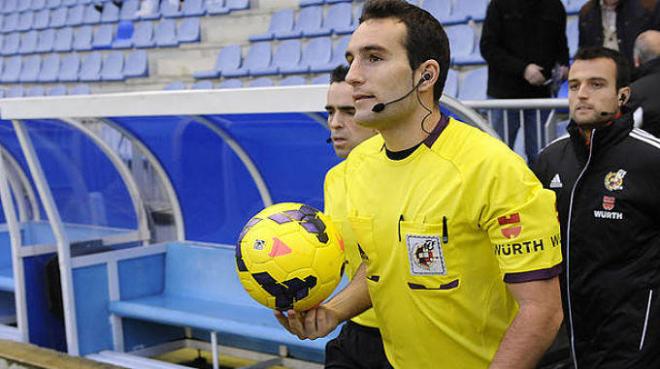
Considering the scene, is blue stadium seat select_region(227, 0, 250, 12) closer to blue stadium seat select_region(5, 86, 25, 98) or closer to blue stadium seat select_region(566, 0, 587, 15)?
blue stadium seat select_region(5, 86, 25, 98)

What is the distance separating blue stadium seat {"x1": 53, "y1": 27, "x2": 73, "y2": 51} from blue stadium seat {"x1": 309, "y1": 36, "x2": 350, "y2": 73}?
6274 mm

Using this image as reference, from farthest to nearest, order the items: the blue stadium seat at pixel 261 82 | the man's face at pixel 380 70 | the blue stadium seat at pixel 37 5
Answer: the blue stadium seat at pixel 37 5 < the blue stadium seat at pixel 261 82 < the man's face at pixel 380 70

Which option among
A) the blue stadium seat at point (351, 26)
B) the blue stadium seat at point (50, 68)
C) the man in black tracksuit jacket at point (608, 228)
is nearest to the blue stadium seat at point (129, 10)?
the blue stadium seat at point (50, 68)

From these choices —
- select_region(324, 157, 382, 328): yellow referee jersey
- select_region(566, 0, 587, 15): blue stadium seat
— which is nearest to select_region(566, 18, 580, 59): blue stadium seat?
select_region(566, 0, 587, 15): blue stadium seat

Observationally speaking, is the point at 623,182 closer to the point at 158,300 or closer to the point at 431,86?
the point at 431,86

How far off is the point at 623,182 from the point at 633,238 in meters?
0.22

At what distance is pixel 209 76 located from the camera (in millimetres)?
11586

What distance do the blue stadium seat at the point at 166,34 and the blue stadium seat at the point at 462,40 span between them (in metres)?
5.14

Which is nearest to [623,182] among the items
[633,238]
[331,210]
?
[633,238]

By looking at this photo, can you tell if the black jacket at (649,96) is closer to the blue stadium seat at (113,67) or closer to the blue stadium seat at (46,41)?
the blue stadium seat at (113,67)

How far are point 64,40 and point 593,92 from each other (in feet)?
42.2

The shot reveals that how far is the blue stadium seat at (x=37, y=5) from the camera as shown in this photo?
16.0 m

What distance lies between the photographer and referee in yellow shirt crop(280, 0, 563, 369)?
2.07 metres

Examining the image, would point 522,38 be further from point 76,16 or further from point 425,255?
point 76,16
